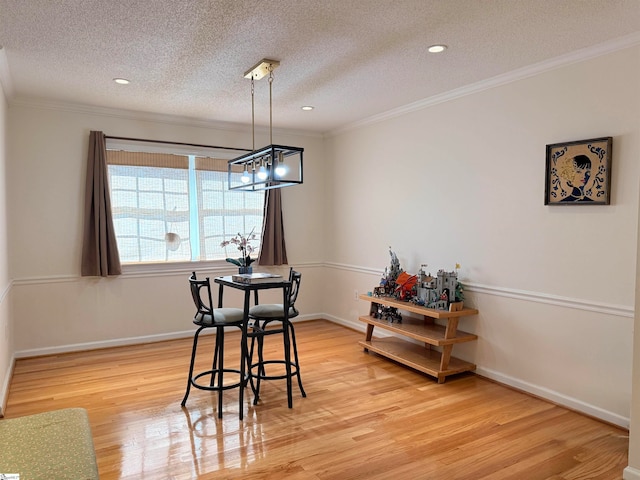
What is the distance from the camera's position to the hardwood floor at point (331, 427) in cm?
254

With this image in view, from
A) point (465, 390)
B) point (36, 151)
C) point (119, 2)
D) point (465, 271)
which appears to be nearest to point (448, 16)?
point (119, 2)

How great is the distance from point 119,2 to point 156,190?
294 cm

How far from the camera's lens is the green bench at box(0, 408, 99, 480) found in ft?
5.20

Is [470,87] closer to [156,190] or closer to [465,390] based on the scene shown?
[465,390]

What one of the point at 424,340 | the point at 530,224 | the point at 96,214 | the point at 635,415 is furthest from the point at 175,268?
the point at 635,415

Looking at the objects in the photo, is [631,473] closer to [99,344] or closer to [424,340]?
[424,340]

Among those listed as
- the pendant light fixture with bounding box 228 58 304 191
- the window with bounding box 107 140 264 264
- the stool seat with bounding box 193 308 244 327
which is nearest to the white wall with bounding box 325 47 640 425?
the pendant light fixture with bounding box 228 58 304 191

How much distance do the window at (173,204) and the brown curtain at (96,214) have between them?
0.55 ft

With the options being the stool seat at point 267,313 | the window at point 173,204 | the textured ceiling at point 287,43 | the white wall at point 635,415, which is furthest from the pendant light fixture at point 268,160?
the white wall at point 635,415

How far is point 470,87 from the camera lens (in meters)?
4.04

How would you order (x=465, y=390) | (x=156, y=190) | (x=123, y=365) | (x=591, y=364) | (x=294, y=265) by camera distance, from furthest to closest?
1. (x=294, y=265)
2. (x=156, y=190)
3. (x=123, y=365)
4. (x=465, y=390)
5. (x=591, y=364)

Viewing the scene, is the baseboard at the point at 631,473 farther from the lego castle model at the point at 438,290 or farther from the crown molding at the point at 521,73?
the crown molding at the point at 521,73

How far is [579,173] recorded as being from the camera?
3234mm

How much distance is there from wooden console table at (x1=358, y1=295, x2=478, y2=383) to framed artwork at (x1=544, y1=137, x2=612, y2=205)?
1263 millimetres
